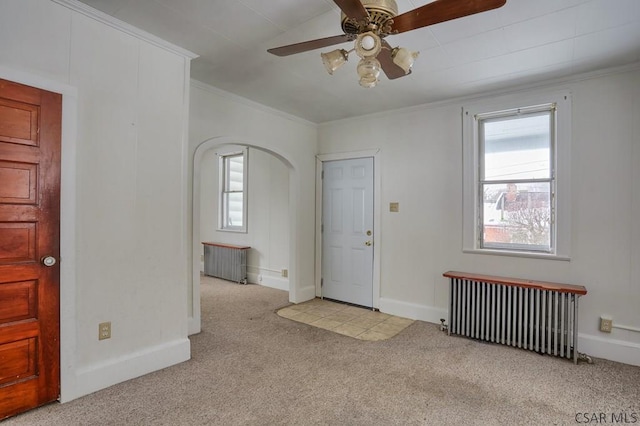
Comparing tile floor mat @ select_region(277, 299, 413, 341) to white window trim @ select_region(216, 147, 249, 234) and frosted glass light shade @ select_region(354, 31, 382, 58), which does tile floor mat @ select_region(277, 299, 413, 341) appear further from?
frosted glass light shade @ select_region(354, 31, 382, 58)

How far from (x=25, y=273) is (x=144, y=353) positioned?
1.01m

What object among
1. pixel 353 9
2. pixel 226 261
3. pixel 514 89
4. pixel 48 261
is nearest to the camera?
pixel 353 9

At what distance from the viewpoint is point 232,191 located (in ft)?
21.7

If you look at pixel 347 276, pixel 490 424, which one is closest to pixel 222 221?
pixel 347 276

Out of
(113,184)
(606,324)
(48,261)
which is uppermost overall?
(113,184)

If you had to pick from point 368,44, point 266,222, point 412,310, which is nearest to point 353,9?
point 368,44

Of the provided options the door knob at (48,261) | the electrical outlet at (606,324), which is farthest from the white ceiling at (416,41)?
the electrical outlet at (606,324)

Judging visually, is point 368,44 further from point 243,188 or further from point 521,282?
point 243,188

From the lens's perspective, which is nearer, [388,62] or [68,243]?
[388,62]

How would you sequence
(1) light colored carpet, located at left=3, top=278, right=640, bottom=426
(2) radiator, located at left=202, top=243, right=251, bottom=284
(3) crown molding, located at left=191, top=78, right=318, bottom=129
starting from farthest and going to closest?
(2) radiator, located at left=202, top=243, right=251, bottom=284
(3) crown molding, located at left=191, top=78, right=318, bottom=129
(1) light colored carpet, located at left=3, top=278, right=640, bottom=426

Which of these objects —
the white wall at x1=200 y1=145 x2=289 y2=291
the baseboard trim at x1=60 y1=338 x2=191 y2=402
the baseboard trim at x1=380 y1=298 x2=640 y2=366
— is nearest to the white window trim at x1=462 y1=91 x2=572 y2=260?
the baseboard trim at x1=380 y1=298 x2=640 y2=366

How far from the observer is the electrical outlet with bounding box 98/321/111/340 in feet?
8.01

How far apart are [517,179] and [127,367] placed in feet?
12.9

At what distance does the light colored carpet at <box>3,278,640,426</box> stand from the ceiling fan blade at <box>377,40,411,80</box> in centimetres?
219
